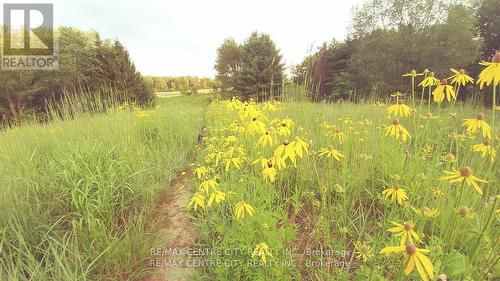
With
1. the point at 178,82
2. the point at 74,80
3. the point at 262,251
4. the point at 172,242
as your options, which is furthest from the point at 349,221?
the point at 178,82

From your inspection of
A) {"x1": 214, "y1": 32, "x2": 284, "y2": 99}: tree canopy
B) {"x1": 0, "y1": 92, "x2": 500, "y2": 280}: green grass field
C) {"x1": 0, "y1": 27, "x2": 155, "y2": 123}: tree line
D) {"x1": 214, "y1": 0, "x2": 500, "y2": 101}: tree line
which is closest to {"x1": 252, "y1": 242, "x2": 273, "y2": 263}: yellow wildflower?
{"x1": 0, "y1": 92, "x2": 500, "y2": 280}: green grass field

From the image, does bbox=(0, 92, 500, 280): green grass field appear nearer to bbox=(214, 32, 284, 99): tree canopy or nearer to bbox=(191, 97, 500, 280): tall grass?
bbox=(191, 97, 500, 280): tall grass

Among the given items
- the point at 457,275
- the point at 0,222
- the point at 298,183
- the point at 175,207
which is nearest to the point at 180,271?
the point at 175,207

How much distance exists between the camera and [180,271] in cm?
192

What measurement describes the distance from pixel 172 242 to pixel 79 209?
0.76 meters

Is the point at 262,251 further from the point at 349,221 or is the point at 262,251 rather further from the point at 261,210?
the point at 349,221

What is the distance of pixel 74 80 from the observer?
9055mm

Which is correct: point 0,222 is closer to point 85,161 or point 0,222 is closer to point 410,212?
point 85,161

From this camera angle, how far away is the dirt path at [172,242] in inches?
76.3

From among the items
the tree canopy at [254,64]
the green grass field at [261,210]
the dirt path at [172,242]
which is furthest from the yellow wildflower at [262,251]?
the tree canopy at [254,64]

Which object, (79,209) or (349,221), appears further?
(79,209)

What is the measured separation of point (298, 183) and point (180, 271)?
1125 millimetres

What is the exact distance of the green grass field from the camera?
153cm

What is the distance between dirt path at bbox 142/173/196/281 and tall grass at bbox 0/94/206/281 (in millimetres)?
91
